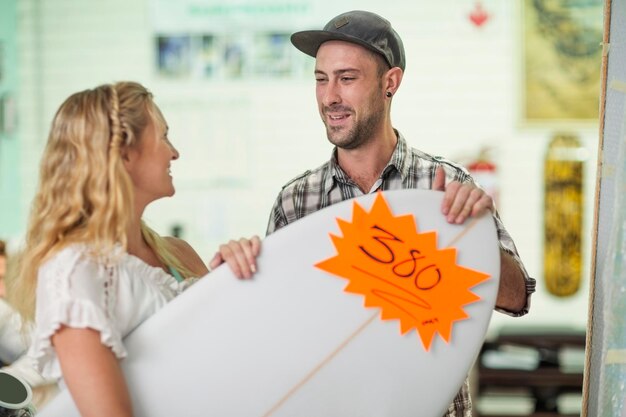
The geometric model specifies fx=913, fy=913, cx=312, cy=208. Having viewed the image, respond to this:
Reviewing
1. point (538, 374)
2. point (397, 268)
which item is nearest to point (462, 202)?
point (397, 268)

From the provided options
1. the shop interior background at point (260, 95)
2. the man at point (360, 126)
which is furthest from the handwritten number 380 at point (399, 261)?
the shop interior background at point (260, 95)

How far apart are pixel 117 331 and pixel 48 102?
4.07 meters

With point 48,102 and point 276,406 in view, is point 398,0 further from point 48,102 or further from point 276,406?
point 276,406

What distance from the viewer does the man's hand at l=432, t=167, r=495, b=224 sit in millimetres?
1682

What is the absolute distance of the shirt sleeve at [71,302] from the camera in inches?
55.0

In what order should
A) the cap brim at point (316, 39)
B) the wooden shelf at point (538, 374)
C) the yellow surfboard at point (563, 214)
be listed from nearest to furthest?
the cap brim at point (316, 39), the wooden shelf at point (538, 374), the yellow surfboard at point (563, 214)

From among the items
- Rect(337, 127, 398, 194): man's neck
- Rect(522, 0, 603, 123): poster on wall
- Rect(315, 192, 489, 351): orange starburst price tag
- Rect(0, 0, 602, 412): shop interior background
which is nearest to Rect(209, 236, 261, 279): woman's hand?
Rect(315, 192, 489, 351): orange starburst price tag

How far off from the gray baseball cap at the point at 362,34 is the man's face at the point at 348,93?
0.09ft

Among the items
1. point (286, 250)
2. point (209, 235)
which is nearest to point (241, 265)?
point (286, 250)

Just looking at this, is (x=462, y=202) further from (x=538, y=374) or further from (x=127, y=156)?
(x=538, y=374)

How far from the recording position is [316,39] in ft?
6.55

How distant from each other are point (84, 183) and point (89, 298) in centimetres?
19

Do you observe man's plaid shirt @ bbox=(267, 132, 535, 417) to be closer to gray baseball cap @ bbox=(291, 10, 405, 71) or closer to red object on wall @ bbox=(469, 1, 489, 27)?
gray baseball cap @ bbox=(291, 10, 405, 71)

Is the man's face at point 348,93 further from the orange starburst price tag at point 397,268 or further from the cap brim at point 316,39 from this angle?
the orange starburst price tag at point 397,268
